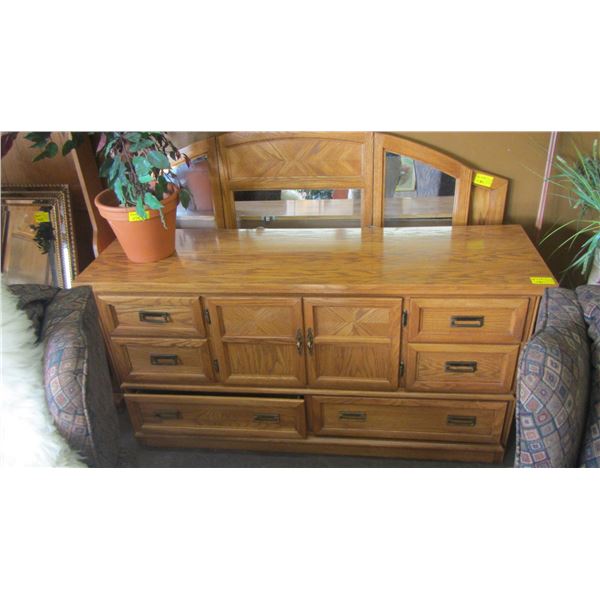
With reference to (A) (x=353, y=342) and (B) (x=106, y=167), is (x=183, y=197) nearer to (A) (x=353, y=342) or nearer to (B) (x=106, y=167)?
(B) (x=106, y=167)

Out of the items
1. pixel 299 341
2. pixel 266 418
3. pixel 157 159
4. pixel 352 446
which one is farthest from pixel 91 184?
pixel 352 446

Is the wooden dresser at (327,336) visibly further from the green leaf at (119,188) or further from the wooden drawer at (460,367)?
the green leaf at (119,188)

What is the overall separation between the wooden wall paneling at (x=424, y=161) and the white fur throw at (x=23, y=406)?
3.86 ft

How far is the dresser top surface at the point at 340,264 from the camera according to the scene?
1470mm

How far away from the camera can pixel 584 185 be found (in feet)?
4.99

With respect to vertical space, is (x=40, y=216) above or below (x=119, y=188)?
below

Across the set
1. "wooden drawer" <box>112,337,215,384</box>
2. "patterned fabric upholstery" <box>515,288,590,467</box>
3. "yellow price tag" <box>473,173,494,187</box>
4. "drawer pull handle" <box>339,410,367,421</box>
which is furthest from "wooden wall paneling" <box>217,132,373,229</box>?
"patterned fabric upholstery" <box>515,288,590,467</box>

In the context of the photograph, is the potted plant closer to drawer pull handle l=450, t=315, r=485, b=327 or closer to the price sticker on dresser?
the price sticker on dresser

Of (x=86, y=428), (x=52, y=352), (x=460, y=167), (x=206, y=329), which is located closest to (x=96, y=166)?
(x=206, y=329)

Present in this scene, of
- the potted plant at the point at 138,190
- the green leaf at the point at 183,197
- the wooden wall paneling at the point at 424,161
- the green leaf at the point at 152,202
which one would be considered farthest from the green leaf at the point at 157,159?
the wooden wall paneling at the point at 424,161

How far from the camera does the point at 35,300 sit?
1.21 meters

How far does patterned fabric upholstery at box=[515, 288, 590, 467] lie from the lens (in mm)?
980

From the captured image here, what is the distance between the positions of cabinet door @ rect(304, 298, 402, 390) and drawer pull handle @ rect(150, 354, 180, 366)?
45cm

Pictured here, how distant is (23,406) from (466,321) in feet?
3.84
